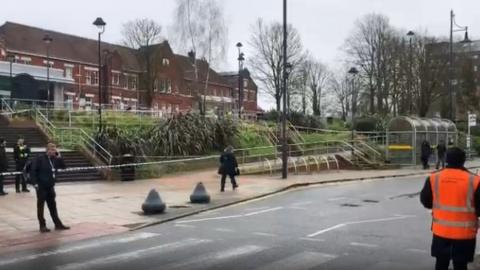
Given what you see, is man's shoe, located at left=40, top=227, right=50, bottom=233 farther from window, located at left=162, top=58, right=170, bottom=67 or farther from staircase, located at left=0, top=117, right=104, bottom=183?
window, located at left=162, top=58, right=170, bottom=67

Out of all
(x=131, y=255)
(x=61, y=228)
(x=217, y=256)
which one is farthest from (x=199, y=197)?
(x=217, y=256)

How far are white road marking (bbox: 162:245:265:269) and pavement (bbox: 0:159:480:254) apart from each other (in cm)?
305

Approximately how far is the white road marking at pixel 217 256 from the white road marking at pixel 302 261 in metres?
0.77

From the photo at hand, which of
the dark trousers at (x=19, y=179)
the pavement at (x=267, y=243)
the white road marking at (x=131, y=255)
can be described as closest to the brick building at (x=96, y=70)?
the dark trousers at (x=19, y=179)

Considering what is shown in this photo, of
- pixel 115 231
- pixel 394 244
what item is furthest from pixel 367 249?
pixel 115 231

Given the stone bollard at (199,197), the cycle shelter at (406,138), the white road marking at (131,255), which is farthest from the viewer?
the cycle shelter at (406,138)

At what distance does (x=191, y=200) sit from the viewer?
55.5ft

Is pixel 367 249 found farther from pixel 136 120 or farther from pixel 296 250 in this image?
pixel 136 120

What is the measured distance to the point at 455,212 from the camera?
5992 millimetres

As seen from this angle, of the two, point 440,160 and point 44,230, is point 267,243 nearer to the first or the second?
point 44,230

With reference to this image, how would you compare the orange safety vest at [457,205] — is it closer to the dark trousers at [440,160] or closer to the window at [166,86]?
the dark trousers at [440,160]

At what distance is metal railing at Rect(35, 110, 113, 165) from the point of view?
26.4 m

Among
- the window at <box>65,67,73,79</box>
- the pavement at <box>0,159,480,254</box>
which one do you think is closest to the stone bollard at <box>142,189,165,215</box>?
the pavement at <box>0,159,480,254</box>

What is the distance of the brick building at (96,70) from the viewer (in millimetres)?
60438
